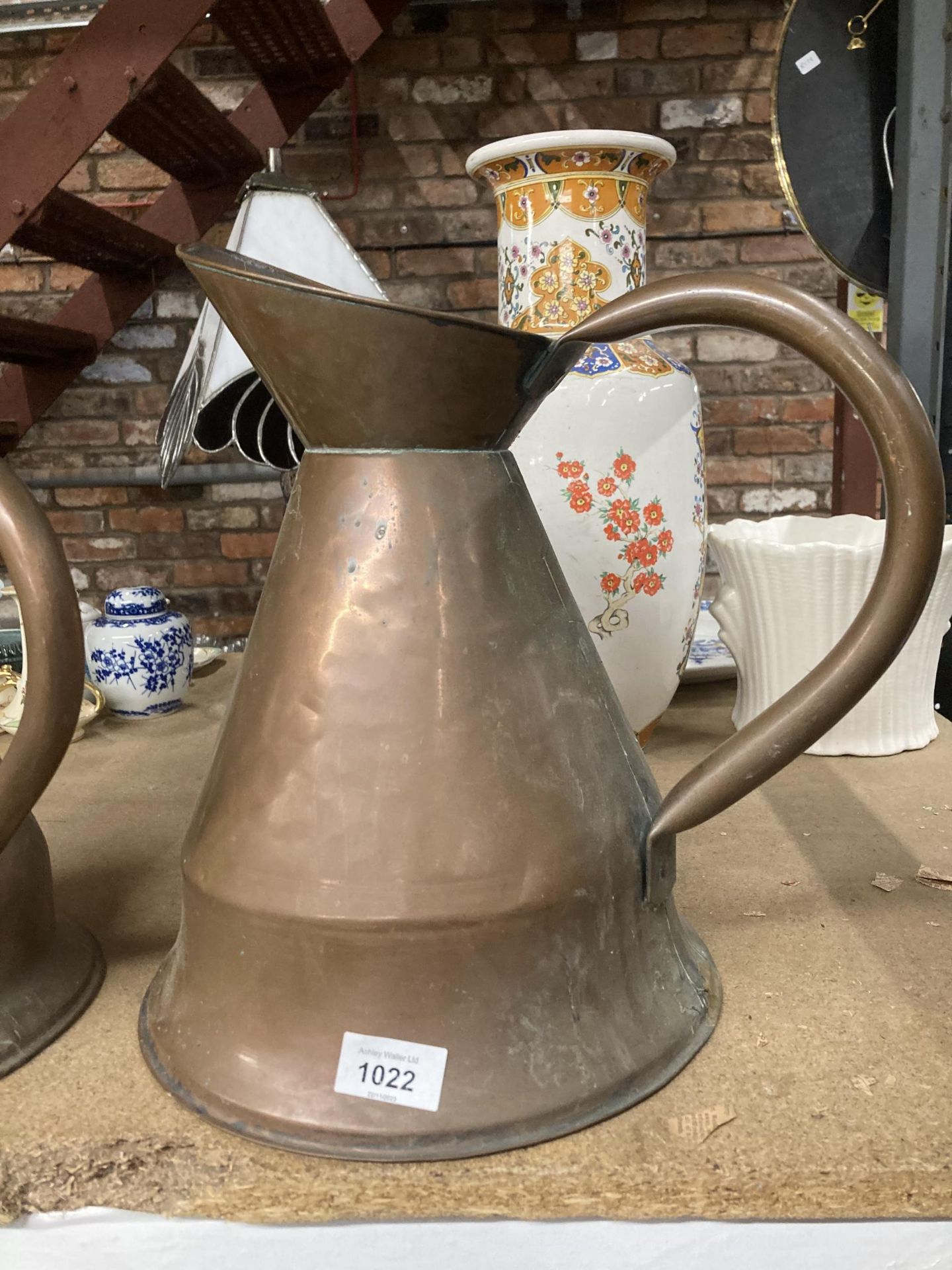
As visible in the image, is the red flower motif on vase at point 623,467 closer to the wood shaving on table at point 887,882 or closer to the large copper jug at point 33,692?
the wood shaving on table at point 887,882

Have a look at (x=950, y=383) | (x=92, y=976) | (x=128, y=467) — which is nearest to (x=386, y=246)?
(x=128, y=467)

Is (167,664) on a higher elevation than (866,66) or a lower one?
lower

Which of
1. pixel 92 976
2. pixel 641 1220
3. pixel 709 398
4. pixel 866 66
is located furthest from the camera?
pixel 709 398

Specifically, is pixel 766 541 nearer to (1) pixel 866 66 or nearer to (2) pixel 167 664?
(1) pixel 866 66

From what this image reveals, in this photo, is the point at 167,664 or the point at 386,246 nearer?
the point at 167,664

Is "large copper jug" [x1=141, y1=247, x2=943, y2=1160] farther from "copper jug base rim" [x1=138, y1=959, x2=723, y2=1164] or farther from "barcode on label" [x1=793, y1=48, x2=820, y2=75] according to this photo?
"barcode on label" [x1=793, y1=48, x2=820, y2=75]

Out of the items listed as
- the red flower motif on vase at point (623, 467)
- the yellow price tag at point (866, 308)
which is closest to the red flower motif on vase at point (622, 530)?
the red flower motif on vase at point (623, 467)

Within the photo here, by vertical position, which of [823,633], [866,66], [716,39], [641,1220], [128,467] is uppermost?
[716,39]

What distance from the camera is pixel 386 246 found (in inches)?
88.5

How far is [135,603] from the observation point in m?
1.11

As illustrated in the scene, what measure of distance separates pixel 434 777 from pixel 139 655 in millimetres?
751

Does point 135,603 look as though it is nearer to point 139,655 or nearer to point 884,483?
point 139,655

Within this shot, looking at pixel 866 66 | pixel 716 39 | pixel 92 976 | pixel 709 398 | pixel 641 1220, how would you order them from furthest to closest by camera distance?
pixel 709 398, pixel 716 39, pixel 866 66, pixel 92 976, pixel 641 1220

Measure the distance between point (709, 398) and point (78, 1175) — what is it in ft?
7.10
